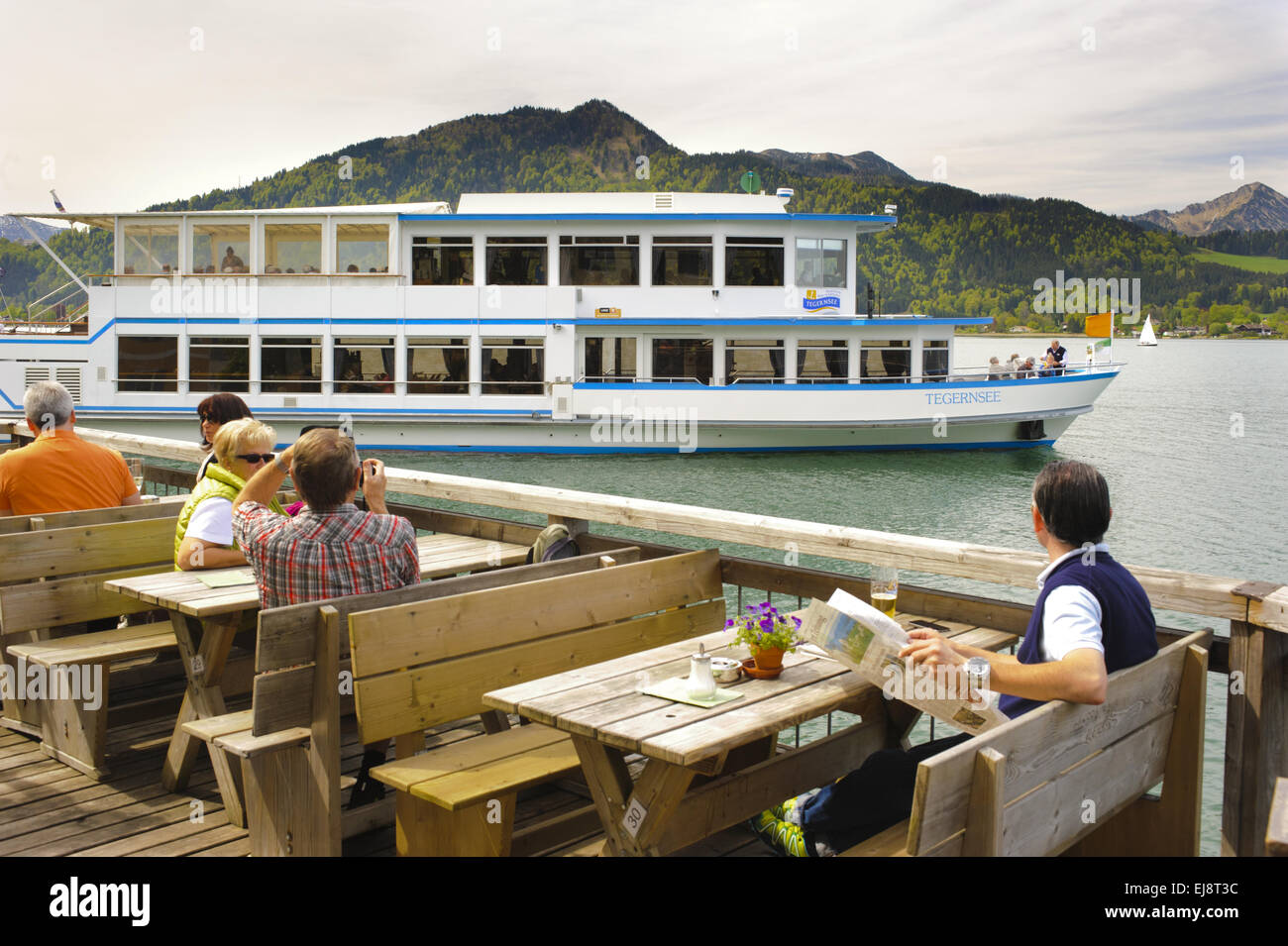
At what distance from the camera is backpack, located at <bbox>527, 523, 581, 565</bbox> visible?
185 inches

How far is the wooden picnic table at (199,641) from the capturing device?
3.72 meters

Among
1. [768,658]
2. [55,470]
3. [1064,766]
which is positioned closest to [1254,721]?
[1064,766]

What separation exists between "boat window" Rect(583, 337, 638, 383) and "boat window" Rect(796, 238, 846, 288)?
3.87 meters

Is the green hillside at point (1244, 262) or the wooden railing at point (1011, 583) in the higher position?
the green hillside at point (1244, 262)

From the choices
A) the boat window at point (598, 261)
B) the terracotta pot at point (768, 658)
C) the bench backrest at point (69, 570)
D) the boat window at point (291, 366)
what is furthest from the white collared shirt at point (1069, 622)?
the boat window at point (291, 366)

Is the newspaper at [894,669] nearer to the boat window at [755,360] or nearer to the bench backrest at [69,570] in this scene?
the bench backrest at [69,570]

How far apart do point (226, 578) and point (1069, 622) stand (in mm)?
2916

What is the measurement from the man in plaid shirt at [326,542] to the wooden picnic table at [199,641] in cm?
37

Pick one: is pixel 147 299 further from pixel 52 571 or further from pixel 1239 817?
pixel 1239 817

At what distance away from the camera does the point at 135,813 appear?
3.79 meters

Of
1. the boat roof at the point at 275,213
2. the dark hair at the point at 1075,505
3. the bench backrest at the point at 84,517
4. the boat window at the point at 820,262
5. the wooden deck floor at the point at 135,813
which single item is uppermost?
the boat roof at the point at 275,213

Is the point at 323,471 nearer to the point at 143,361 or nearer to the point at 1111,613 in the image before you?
the point at 1111,613
